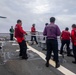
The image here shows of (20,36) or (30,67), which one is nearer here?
(30,67)

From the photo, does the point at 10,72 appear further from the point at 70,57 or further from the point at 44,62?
the point at 70,57

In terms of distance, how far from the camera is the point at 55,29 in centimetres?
1098

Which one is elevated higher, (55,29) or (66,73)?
Result: (55,29)

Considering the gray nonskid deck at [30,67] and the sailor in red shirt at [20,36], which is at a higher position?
the sailor in red shirt at [20,36]

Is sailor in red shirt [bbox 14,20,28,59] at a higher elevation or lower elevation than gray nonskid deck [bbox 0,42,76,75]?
higher

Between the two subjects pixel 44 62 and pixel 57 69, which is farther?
pixel 44 62

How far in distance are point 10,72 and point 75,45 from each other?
3.83m

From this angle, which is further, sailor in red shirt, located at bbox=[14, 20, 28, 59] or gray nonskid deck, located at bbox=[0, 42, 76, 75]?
sailor in red shirt, located at bbox=[14, 20, 28, 59]

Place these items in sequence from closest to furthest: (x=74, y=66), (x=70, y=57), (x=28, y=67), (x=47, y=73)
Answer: (x=47, y=73) → (x=28, y=67) → (x=74, y=66) → (x=70, y=57)

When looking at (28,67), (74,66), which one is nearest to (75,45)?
(74,66)

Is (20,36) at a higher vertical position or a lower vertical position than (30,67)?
higher

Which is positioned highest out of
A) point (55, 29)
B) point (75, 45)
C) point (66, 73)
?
point (55, 29)

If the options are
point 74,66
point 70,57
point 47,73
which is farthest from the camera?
point 70,57

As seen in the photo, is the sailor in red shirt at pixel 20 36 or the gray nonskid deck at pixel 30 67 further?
the sailor in red shirt at pixel 20 36
